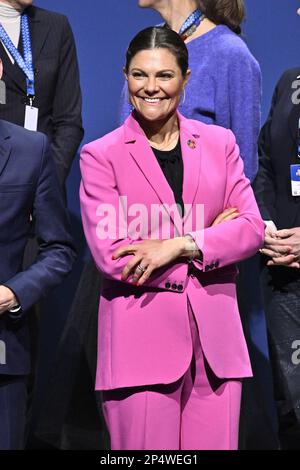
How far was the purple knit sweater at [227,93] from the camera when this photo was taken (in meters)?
3.50

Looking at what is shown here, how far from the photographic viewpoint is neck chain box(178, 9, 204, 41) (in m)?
3.62

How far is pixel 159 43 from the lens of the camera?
295 cm

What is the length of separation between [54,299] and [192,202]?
1.41m

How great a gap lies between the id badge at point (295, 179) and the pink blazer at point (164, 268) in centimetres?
58

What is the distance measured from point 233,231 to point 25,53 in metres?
1.18

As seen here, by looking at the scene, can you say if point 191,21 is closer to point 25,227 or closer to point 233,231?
point 233,231

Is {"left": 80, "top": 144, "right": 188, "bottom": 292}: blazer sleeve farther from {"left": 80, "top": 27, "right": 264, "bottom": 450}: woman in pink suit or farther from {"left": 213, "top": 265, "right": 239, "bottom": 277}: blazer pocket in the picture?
{"left": 213, "top": 265, "right": 239, "bottom": 277}: blazer pocket

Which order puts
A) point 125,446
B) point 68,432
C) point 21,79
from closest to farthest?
1. point 125,446
2. point 21,79
3. point 68,432

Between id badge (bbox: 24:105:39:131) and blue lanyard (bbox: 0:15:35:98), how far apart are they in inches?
2.2

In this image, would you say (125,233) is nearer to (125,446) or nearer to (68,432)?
(125,446)

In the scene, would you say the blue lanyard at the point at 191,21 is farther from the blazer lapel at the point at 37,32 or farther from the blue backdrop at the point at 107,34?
the blue backdrop at the point at 107,34

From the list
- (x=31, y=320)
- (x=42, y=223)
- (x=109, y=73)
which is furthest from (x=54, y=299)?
(x=42, y=223)

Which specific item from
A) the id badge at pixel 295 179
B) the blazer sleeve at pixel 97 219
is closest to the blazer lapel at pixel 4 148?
the blazer sleeve at pixel 97 219

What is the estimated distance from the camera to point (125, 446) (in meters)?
2.81
